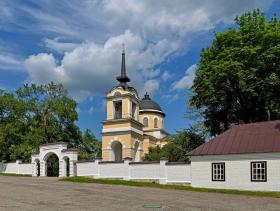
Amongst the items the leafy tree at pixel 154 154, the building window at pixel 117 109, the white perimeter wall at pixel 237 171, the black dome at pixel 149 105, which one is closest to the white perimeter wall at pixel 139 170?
the white perimeter wall at pixel 237 171

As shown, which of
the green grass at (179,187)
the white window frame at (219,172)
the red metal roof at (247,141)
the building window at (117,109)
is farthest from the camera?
the building window at (117,109)

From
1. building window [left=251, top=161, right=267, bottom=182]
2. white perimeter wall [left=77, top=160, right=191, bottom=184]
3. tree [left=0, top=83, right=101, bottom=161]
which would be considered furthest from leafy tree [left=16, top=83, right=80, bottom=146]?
building window [left=251, top=161, right=267, bottom=182]

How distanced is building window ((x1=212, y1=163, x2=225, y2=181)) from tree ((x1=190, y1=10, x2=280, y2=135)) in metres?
7.90

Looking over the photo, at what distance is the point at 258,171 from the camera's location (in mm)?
25812

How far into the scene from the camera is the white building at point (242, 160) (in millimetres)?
25281

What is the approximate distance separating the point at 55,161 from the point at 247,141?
70.1 feet

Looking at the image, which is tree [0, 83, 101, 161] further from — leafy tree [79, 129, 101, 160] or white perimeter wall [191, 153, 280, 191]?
white perimeter wall [191, 153, 280, 191]

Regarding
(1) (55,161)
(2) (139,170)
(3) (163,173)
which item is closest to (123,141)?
(1) (55,161)

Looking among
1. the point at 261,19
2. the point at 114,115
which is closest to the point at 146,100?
the point at 114,115

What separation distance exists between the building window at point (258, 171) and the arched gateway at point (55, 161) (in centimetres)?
1669

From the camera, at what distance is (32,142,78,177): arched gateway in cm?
3634

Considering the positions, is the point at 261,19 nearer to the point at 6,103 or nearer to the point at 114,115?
the point at 114,115

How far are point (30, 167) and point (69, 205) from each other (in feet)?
87.4

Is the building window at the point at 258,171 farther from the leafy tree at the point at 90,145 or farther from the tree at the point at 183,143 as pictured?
the leafy tree at the point at 90,145
